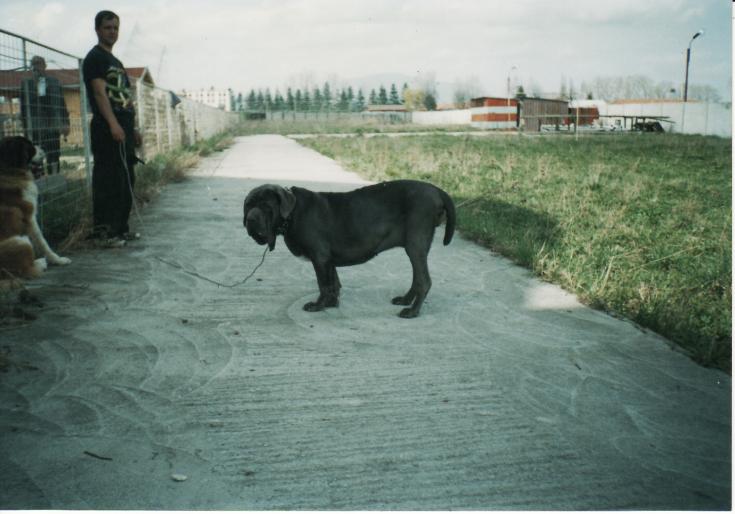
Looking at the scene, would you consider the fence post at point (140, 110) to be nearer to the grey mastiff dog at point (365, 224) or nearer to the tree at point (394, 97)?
the grey mastiff dog at point (365, 224)

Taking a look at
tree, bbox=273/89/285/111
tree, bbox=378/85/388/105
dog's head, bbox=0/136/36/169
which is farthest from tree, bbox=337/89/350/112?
dog's head, bbox=0/136/36/169

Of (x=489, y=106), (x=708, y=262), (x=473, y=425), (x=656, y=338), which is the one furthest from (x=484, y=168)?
(x=489, y=106)

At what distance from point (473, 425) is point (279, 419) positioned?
84cm

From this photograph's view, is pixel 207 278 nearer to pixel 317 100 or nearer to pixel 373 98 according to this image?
pixel 317 100

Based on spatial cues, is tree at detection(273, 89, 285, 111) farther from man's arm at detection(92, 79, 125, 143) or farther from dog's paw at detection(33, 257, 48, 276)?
dog's paw at detection(33, 257, 48, 276)

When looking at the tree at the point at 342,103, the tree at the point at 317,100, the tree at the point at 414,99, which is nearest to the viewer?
the tree at the point at 342,103

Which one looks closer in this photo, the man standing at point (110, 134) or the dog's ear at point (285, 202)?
the dog's ear at point (285, 202)

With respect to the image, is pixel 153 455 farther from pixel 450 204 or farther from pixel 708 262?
pixel 708 262

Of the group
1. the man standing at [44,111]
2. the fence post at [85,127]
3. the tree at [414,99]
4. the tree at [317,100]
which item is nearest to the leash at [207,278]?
the man standing at [44,111]

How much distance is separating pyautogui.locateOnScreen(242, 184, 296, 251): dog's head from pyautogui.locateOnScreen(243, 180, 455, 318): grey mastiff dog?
24mm

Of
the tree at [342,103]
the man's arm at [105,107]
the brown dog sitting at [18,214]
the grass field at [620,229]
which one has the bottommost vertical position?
the grass field at [620,229]

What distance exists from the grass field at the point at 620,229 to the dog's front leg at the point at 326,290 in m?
1.79

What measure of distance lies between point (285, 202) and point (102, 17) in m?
3.13

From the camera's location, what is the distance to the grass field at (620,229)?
4148mm
